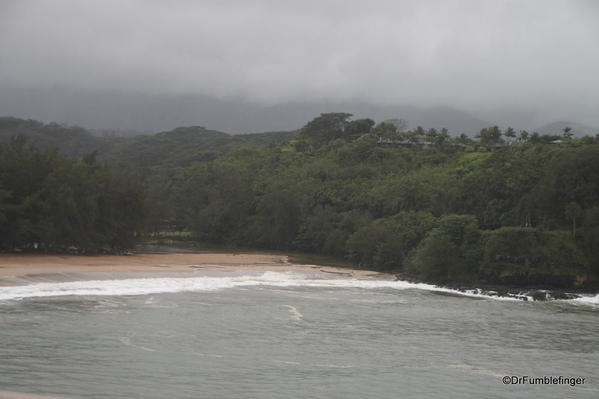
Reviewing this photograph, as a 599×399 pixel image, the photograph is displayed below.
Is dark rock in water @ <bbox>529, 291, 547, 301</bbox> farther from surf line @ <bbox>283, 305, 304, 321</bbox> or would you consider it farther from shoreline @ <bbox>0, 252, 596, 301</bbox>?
surf line @ <bbox>283, 305, 304, 321</bbox>

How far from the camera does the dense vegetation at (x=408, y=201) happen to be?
44656mm

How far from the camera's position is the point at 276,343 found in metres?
22.7

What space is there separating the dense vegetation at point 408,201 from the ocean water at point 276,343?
26.5 feet

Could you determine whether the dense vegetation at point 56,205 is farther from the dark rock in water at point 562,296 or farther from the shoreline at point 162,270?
the dark rock in water at point 562,296

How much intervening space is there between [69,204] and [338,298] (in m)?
24.9

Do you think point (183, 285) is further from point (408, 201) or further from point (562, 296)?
point (408, 201)

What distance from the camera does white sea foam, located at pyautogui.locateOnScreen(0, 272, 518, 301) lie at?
30.6 metres

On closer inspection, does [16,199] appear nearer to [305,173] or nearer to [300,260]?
[300,260]

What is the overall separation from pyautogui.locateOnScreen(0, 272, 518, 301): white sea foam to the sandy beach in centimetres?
169

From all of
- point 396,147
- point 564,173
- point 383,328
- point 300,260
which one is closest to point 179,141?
point 396,147

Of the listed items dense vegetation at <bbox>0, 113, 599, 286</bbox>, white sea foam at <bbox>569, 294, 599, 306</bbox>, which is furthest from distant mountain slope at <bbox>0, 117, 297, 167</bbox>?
white sea foam at <bbox>569, 294, 599, 306</bbox>

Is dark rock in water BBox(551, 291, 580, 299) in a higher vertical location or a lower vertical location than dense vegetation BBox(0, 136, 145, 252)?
lower

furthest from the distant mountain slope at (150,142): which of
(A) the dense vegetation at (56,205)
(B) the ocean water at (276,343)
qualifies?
(B) the ocean water at (276,343)

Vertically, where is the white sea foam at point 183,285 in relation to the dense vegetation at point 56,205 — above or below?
below
